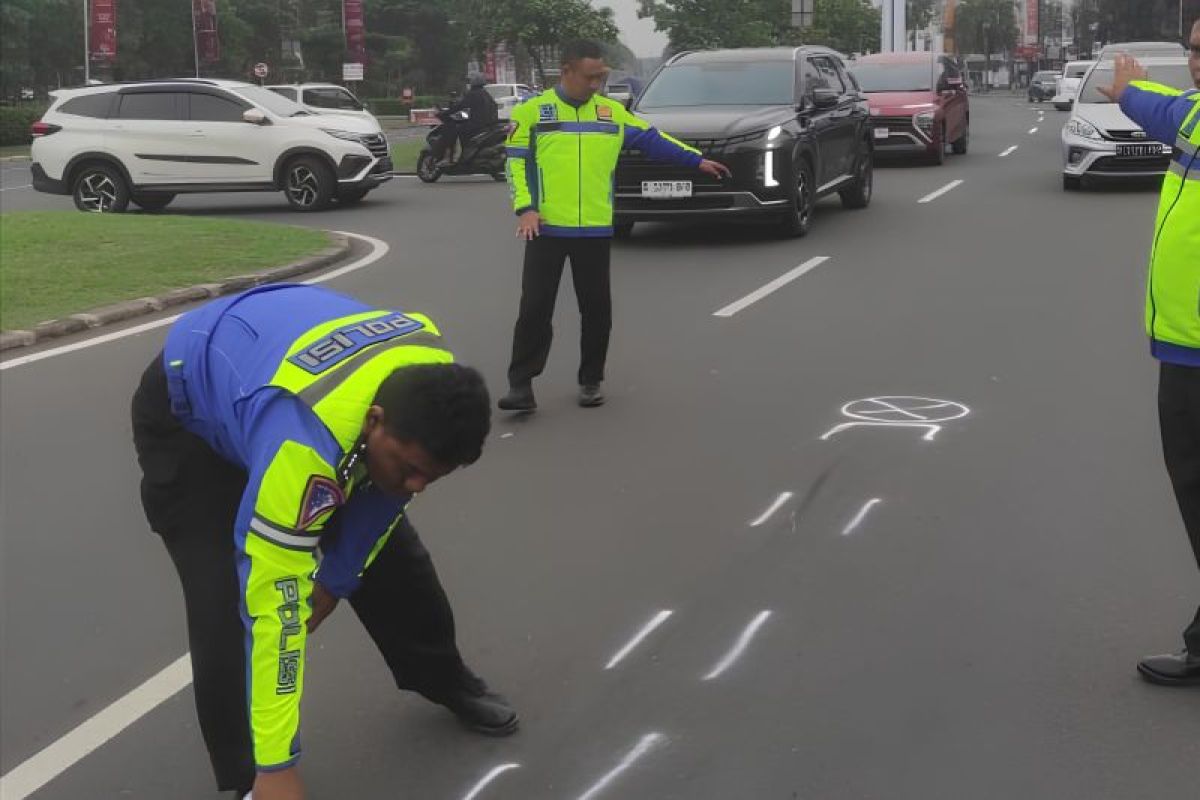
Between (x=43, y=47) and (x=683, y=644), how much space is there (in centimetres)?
6464

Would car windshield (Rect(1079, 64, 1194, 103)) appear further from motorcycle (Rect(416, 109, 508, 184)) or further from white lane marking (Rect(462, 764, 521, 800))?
white lane marking (Rect(462, 764, 521, 800))

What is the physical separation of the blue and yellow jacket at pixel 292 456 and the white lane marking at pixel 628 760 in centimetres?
91

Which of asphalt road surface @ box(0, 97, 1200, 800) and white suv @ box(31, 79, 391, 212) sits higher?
white suv @ box(31, 79, 391, 212)

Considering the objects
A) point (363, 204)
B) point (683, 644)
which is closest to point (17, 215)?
point (363, 204)

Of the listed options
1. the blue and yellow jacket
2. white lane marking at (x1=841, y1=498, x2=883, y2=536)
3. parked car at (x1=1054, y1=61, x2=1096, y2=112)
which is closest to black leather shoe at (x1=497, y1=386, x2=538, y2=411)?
white lane marking at (x1=841, y1=498, x2=883, y2=536)

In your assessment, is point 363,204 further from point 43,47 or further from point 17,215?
point 43,47

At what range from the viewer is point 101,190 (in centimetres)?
1877

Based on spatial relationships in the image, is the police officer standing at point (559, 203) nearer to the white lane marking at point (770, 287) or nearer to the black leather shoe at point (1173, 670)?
the white lane marking at point (770, 287)

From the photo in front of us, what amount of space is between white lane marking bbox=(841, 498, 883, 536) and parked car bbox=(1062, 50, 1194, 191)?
1235cm

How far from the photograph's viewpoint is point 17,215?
16344 millimetres

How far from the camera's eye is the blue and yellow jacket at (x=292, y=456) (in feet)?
8.48

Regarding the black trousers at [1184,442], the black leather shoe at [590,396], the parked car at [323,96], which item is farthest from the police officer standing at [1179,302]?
the parked car at [323,96]

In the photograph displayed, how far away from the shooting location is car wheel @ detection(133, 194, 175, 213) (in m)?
19.3

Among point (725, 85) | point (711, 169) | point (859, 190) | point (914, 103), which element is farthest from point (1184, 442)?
Answer: point (914, 103)
